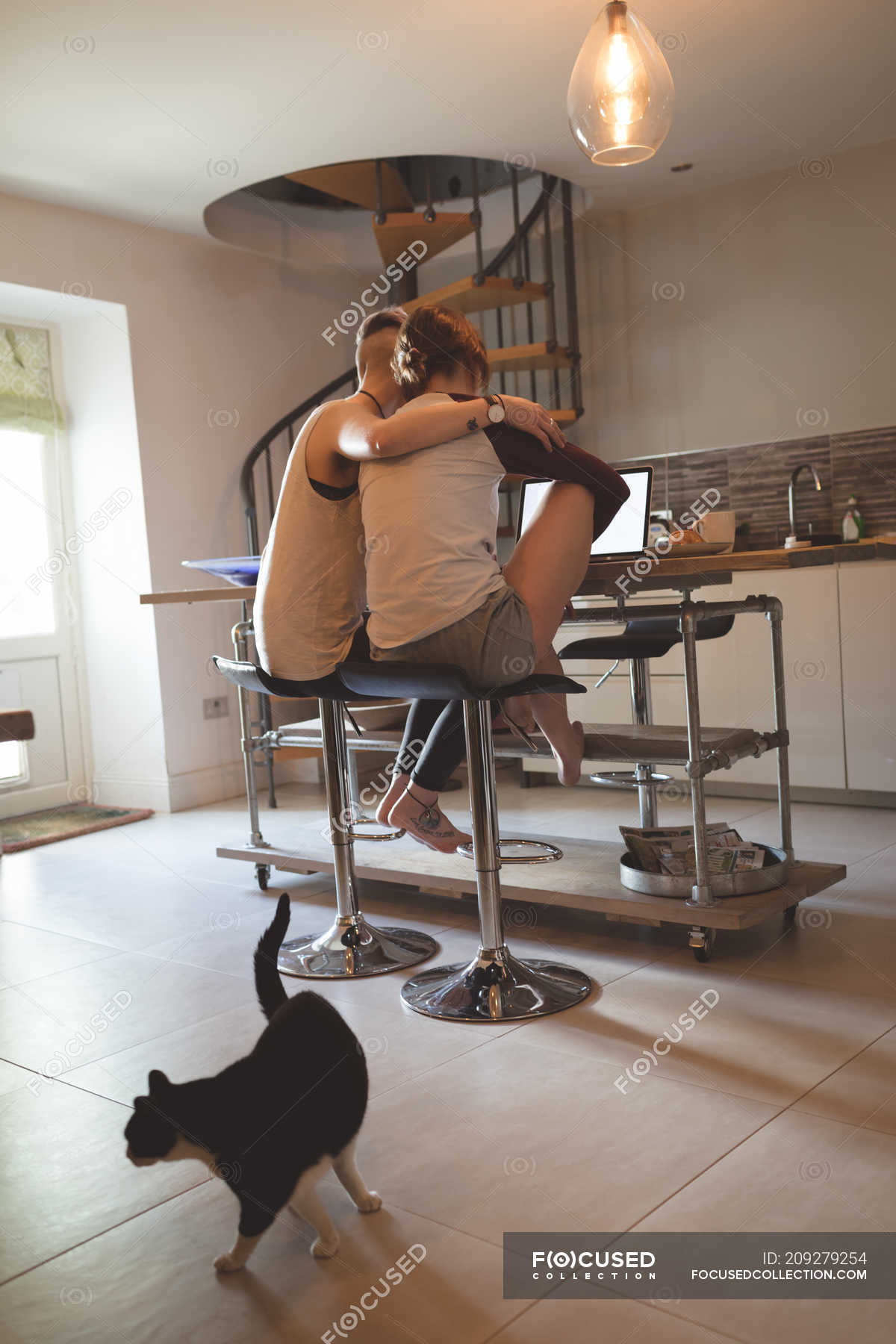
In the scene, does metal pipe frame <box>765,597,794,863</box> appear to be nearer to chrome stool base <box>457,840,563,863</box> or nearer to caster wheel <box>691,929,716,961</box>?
caster wheel <box>691,929,716,961</box>

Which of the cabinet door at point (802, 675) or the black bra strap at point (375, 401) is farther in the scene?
the cabinet door at point (802, 675)

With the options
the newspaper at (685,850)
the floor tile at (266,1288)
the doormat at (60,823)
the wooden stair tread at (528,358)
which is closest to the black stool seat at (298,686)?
the newspaper at (685,850)

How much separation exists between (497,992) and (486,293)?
3.15 metres

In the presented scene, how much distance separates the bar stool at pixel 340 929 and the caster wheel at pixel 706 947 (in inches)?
22.6

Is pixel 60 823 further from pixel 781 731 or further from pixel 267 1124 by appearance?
pixel 267 1124

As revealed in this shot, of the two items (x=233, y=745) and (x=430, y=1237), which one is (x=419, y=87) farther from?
(x=430, y=1237)

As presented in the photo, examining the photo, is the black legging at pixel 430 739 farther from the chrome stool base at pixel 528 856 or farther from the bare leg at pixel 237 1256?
the bare leg at pixel 237 1256

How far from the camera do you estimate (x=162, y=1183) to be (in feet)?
5.03

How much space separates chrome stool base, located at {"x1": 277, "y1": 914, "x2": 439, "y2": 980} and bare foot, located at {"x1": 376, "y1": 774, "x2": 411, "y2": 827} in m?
0.27

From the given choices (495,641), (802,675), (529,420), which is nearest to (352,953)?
(495,641)

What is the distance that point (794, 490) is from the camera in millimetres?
4363

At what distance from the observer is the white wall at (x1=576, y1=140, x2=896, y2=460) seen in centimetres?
416

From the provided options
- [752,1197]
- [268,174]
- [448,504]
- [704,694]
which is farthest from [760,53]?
[752,1197]

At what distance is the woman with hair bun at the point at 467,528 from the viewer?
1.88 m
